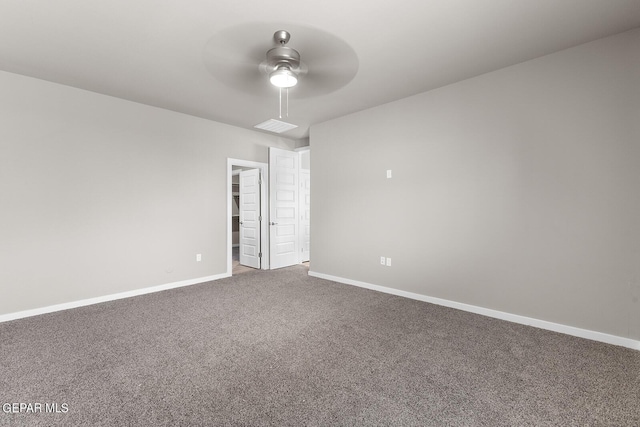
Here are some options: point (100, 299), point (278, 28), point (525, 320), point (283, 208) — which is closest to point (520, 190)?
point (525, 320)

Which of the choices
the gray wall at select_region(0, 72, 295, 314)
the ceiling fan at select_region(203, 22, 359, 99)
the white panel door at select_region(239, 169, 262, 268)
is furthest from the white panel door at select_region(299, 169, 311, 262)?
the ceiling fan at select_region(203, 22, 359, 99)

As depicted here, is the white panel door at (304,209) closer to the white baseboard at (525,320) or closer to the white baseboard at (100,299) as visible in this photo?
the white baseboard at (100,299)

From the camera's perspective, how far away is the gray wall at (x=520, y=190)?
2.38 m

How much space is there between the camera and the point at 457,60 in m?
2.76

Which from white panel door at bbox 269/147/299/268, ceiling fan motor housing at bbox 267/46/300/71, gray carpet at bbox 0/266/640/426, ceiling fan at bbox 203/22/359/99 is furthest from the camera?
white panel door at bbox 269/147/299/268

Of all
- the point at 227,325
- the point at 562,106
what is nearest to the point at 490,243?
the point at 562,106

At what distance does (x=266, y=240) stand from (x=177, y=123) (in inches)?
98.1

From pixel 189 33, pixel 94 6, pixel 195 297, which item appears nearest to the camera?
pixel 94 6

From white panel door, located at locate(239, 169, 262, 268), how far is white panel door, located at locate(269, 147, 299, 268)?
0.99 ft

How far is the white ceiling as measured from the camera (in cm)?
204

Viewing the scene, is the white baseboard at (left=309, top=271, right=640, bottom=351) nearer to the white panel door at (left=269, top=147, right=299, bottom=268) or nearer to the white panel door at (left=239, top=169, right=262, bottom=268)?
the white panel door at (left=269, top=147, right=299, bottom=268)

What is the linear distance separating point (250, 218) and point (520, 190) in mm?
4464

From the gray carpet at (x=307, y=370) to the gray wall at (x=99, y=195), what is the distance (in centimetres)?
60

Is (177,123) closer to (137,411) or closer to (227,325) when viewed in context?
(227,325)
